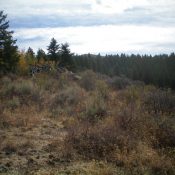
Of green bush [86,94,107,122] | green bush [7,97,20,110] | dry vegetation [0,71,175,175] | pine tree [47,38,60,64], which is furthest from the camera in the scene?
pine tree [47,38,60,64]

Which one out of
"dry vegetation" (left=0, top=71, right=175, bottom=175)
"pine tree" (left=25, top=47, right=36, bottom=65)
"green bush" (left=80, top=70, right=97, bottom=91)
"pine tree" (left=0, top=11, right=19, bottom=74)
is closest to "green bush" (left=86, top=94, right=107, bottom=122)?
"dry vegetation" (left=0, top=71, right=175, bottom=175)

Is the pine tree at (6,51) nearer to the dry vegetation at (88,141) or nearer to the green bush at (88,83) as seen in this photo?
the green bush at (88,83)

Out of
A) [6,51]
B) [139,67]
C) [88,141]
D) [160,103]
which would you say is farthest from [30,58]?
[139,67]

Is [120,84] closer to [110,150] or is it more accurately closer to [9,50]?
[9,50]

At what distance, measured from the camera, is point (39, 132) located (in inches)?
443

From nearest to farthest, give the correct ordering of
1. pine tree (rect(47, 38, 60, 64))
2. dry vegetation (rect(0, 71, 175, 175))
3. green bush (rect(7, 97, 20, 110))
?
dry vegetation (rect(0, 71, 175, 175)), green bush (rect(7, 97, 20, 110)), pine tree (rect(47, 38, 60, 64))

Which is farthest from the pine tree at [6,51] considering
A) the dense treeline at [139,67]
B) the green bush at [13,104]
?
the dense treeline at [139,67]

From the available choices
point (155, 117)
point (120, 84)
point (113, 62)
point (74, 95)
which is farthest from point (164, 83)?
point (155, 117)

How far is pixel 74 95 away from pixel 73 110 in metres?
3.34

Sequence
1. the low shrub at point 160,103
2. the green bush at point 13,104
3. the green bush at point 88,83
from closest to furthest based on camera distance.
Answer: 1. the low shrub at point 160,103
2. the green bush at point 13,104
3. the green bush at point 88,83

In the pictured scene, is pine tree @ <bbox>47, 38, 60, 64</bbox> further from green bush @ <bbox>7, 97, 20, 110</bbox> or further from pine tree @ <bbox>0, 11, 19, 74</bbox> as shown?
green bush @ <bbox>7, 97, 20, 110</bbox>

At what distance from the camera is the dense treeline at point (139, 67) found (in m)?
83.9

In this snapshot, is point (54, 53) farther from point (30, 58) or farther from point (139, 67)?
point (139, 67)

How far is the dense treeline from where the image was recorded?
83894 mm
